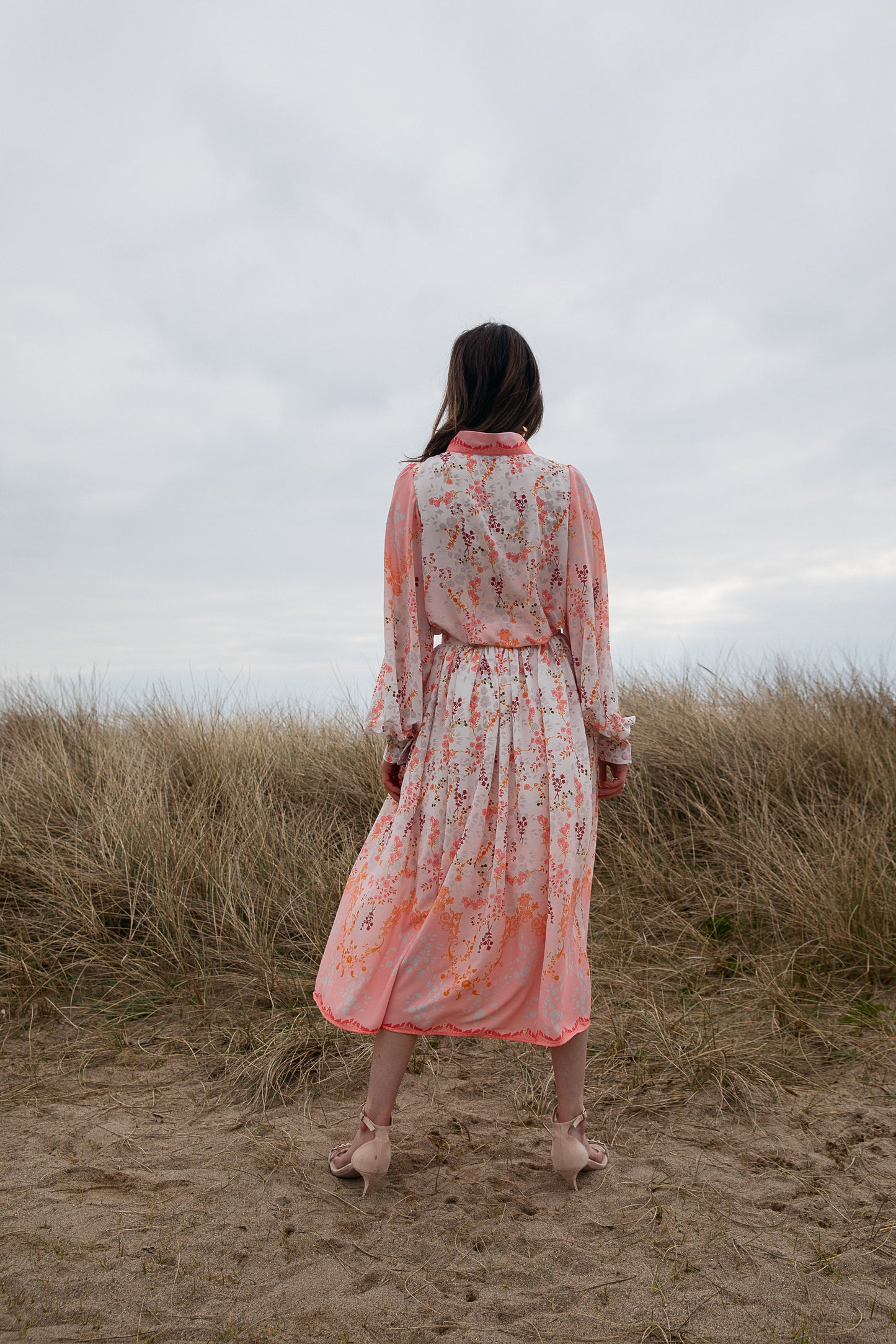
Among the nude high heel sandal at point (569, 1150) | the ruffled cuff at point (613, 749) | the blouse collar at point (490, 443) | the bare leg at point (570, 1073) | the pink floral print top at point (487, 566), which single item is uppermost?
the blouse collar at point (490, 443)

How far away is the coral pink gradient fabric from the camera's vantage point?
226cm

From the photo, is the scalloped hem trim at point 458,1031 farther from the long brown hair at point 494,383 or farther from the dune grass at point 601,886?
the long brown hair at point 494,383

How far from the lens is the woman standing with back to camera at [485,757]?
226cm

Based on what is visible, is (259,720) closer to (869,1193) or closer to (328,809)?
(328,809)

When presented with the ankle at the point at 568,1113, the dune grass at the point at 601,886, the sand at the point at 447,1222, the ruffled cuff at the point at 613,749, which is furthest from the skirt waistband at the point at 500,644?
the dune grass at the point at 601,886

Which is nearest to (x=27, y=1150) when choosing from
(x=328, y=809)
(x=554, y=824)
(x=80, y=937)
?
(x=80, y=937)

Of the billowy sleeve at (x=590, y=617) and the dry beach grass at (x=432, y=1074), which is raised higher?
the billowy sleeve at (x=590, y=617)

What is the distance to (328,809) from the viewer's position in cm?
562

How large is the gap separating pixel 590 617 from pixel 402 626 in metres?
0.50

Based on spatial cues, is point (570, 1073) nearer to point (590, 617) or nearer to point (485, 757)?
point (485, 757)

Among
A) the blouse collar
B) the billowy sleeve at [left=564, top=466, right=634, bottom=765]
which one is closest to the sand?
the billowy sleeve at [left=564, top=466, right=634, bottom=765]

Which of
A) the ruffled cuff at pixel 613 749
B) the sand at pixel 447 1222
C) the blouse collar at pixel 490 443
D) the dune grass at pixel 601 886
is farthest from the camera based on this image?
the dune grass at pixel 601 886

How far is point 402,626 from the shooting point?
236 cm

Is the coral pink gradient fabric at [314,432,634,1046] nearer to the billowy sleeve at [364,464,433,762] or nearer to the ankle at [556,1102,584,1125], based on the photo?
the billowy sleeve at [364,464,433,762]
